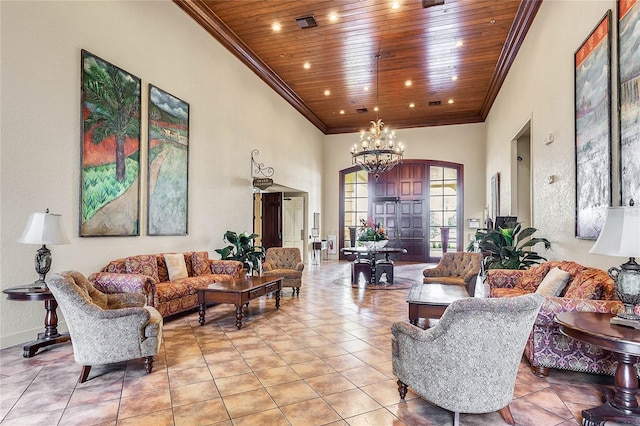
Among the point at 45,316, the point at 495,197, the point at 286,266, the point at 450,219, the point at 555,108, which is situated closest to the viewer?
the point at 45,316

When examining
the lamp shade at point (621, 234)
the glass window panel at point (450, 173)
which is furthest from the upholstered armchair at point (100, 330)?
the glass window panel at point (450, 173)

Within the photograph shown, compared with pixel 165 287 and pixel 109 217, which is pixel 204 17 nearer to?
pixel 109 217

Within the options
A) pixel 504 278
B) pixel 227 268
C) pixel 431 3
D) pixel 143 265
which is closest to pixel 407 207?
pixel 431 3

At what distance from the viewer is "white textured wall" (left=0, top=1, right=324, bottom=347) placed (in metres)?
3.71

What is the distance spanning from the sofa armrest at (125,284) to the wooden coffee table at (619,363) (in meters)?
3.94

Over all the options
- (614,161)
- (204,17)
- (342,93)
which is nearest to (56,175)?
(204,17)

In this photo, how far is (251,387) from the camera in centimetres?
290

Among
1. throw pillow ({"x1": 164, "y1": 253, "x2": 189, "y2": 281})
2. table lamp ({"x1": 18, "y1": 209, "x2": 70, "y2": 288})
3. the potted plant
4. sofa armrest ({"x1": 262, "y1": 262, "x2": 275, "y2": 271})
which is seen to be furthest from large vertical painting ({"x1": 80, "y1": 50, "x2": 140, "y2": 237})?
sofa armrest ({"x1": 262, "y1": 262, "x2": 275, "y2": 271})

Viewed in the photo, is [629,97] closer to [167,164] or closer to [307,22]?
[307,22]

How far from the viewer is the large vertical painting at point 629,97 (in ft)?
10.1

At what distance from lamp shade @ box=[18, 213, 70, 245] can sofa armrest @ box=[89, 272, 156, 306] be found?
0.81 metres

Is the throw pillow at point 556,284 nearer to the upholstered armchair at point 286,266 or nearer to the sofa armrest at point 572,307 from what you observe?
the sofa armrest at point 572,307

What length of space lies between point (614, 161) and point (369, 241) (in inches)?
199

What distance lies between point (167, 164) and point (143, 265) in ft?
5.58
